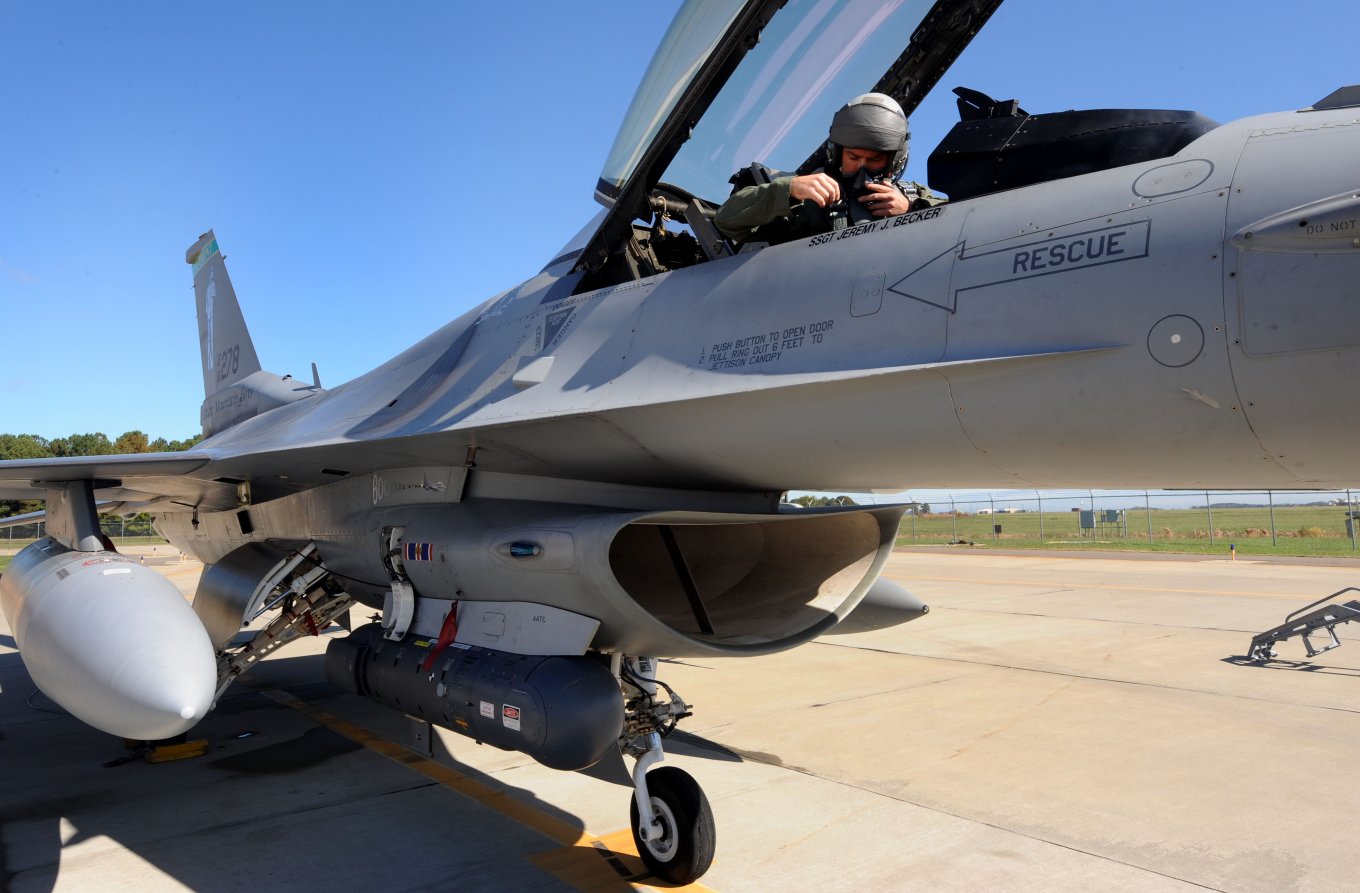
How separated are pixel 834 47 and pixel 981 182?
140cm

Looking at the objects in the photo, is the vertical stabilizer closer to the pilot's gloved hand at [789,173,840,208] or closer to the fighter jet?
the fighter jet

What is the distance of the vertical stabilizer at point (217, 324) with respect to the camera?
942 centimetres

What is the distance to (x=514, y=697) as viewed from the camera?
3600 millimetres

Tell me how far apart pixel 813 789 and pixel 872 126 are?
11.5 feet

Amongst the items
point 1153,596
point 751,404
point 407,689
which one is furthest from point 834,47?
point 1153,596

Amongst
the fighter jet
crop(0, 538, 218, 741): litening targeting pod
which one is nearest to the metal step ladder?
the fighter jet

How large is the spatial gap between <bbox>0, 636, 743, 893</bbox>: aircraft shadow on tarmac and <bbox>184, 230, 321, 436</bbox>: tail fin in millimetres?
2990

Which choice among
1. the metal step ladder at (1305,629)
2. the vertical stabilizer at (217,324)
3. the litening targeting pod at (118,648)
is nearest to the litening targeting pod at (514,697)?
the litening targeting pod at (118,648)

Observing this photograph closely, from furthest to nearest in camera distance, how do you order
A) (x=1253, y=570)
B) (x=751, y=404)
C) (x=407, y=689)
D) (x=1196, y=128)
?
(x=1253, y=570)
(x=407, y=689)
(x=751, y=404)
(x=1196, y=128)

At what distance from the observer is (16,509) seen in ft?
168

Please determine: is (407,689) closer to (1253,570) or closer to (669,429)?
(669,429)

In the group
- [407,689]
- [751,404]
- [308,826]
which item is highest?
[751,404]

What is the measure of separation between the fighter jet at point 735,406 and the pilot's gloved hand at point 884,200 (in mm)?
181

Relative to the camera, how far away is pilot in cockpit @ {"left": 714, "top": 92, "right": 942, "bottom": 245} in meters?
3.25
